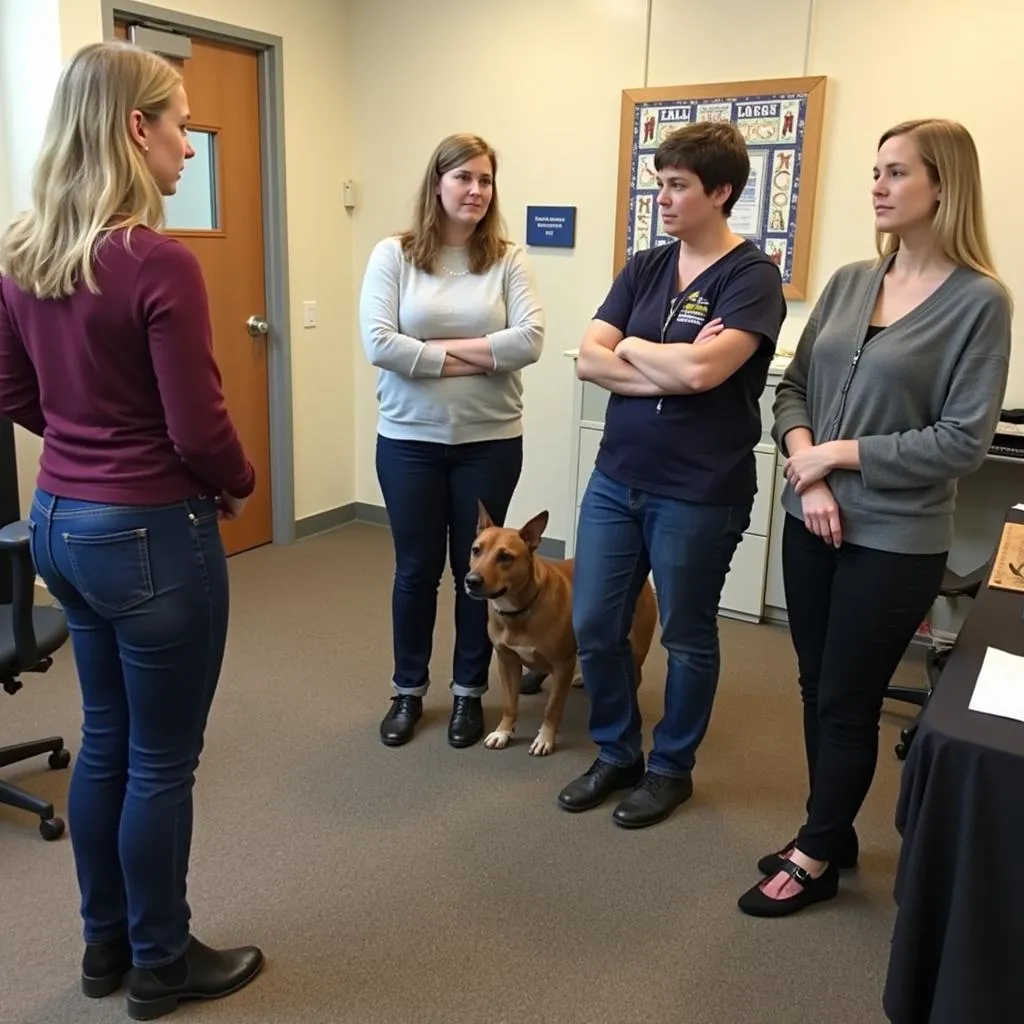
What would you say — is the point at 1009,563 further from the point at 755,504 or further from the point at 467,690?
the point at 755,504

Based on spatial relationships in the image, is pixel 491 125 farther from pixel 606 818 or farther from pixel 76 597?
pixel 76 597

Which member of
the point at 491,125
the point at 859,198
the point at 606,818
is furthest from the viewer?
the point at 491,125

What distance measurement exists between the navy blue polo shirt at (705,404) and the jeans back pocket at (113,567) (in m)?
1.10

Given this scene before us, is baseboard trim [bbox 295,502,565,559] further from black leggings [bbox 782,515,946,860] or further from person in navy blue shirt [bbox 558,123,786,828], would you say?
black leggings [bbox 782,515,946,860]

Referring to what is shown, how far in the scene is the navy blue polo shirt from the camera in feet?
6.95

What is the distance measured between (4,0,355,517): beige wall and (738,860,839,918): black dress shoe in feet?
10.5

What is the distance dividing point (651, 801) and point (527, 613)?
572mm

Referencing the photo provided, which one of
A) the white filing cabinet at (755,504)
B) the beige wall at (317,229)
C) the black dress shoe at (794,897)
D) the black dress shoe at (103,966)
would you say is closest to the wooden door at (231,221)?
the beige wall at (317,229)

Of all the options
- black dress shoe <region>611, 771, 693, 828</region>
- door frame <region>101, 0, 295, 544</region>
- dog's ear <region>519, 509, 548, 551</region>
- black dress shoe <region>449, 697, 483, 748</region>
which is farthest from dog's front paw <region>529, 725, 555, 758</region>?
door frame <region>101, 0, 295, 544</region>

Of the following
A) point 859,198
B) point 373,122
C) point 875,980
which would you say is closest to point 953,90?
point 859,198

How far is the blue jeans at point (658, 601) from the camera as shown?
2213 millimetres

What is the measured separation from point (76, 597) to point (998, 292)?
5.35ft

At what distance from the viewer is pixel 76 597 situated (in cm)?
159

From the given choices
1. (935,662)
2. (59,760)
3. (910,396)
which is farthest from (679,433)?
(59,760)
